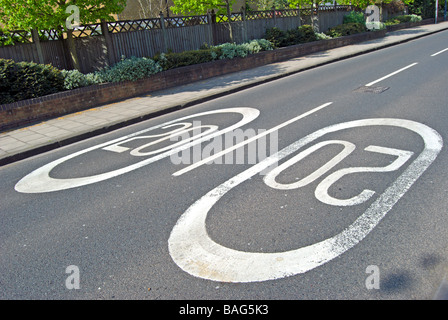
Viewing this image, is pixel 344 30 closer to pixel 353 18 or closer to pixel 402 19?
pixel 353 18

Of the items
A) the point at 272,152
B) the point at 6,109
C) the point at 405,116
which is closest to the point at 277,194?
the point at 272,152

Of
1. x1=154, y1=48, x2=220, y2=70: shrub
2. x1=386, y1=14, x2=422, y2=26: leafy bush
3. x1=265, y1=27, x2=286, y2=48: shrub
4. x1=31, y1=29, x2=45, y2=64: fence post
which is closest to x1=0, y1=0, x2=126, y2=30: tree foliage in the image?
x1=31, y1=29, x2=45, y2=64: fence post

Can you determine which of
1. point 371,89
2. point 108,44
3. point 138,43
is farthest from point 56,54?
point 371,89

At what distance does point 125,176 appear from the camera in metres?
5.89

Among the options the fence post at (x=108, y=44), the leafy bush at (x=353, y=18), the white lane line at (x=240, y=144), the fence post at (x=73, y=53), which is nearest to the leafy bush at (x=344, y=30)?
the leafy bush at (x=353, y=18)

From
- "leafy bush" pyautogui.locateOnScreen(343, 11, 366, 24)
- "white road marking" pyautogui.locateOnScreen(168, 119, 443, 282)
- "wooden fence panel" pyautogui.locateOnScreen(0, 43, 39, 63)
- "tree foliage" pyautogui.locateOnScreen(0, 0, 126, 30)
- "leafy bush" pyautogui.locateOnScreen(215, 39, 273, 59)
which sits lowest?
"white road marking" pyautogui.locateOnScreen(168, 119, 443, 282)

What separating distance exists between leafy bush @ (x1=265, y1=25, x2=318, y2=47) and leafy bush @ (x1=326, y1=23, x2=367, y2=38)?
9.56ft

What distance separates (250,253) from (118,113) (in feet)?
25.0

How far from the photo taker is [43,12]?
33.6 feet

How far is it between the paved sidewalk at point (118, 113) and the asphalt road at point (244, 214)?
19.8 inches

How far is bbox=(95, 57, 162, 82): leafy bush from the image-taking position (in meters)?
11.6

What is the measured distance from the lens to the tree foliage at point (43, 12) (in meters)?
9.75

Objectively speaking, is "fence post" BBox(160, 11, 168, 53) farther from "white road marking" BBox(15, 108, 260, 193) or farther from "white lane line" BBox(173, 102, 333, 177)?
"white lane line" BBox(173, 102, 333, 177)

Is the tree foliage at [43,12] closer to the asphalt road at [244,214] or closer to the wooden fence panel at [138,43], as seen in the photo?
the wooden fence panel at [138,43]
